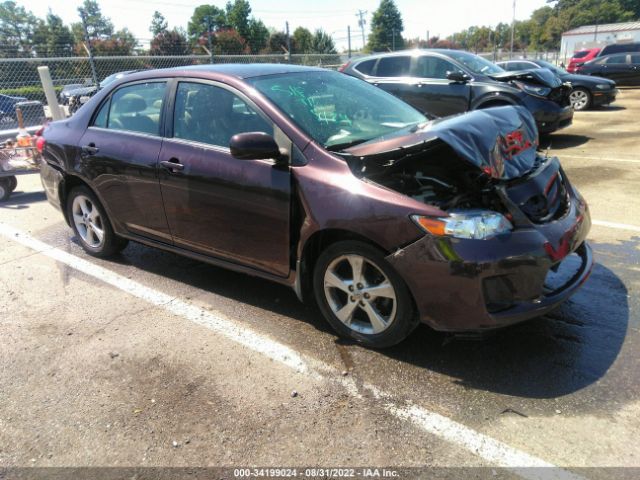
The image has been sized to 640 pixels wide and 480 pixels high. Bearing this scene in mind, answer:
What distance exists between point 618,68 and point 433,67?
1410 centimetres

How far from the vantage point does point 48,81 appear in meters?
9.06

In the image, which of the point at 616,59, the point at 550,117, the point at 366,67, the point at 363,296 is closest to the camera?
the point at 363,296

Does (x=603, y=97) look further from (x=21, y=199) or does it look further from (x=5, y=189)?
(x=5, y=189)

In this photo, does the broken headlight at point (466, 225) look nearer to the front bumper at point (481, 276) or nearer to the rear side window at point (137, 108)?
the front bumper at point (481, 276)

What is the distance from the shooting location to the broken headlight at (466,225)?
2605mm

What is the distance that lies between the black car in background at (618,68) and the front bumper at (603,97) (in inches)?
246

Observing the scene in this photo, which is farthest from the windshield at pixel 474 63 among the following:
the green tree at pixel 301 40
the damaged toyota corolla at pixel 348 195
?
the green tree at pixel 301 40

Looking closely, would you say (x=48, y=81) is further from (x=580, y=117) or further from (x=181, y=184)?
(x=580, y=117)

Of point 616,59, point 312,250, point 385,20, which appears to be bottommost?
point 616,59

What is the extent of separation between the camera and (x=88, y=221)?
4750mm

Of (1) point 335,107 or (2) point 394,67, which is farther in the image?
(2) point 394,67

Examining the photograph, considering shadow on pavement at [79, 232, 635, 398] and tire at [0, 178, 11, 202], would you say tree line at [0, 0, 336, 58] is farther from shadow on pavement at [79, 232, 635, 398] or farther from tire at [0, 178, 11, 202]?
shadow on pavement at [79, 232, 635, 398]

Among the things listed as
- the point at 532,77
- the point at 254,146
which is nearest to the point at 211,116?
the point at 254,146

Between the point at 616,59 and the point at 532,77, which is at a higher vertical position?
the point at 532,77
